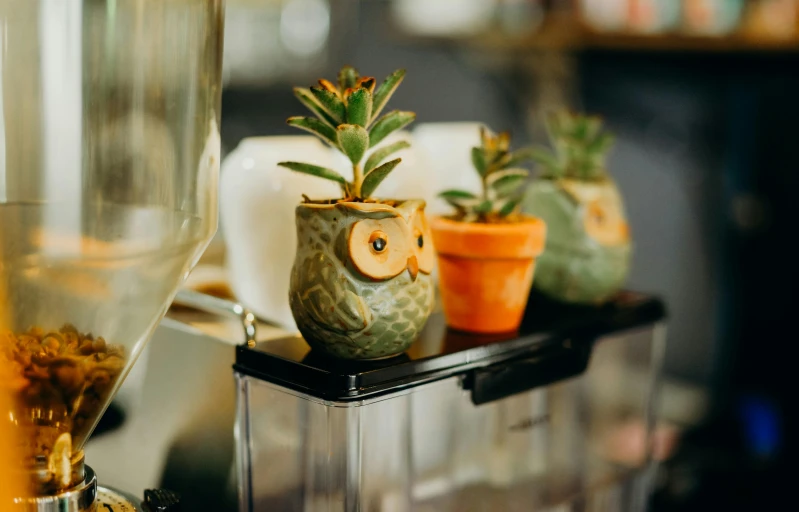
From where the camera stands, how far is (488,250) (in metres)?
0.78

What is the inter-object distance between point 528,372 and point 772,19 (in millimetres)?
1845

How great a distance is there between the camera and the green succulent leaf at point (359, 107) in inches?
26.2

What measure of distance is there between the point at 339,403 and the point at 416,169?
31 centimetres

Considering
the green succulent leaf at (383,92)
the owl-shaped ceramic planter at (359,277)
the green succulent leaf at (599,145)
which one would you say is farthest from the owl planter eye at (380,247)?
the green succulent leaf at (599,145)

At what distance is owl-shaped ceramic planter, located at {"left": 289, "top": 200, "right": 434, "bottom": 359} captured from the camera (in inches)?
25.9

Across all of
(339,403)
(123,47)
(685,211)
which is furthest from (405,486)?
(685,211)

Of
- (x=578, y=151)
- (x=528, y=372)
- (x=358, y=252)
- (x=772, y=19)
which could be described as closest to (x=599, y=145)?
(x=578, y=151)

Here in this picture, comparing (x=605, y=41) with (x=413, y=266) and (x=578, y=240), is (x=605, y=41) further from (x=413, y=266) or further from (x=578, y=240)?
(x=413, y=266)

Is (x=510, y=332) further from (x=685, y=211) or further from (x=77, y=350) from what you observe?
(x=685, y=211)

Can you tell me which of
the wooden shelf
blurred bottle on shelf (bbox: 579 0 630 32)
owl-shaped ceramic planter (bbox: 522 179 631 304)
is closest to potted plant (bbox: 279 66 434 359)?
owl-shaped ceramic planter (bbox: 522 179 631 304)

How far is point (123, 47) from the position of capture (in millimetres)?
567

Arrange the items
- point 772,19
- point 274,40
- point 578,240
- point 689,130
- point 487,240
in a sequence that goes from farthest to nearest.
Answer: point 274,40 → point 689,130 → point 772,19 → point 578,240 → point 487,240

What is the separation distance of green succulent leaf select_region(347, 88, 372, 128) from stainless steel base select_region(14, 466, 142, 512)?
0.34 metres

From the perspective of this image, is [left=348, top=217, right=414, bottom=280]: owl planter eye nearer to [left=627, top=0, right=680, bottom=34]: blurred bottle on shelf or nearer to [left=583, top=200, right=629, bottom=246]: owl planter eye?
[left=583, top=200, right=629, bottom=246]: owl planter eye
